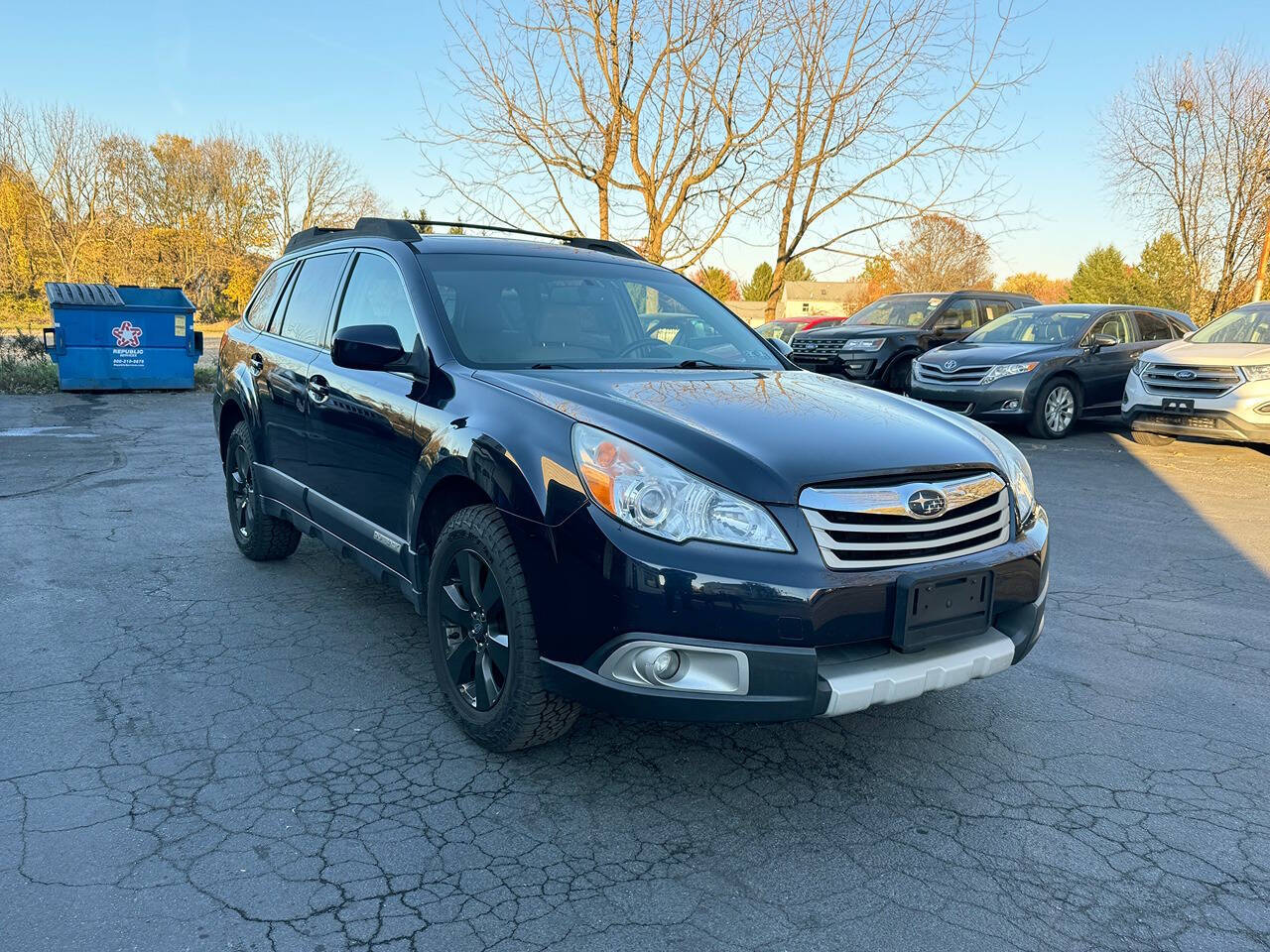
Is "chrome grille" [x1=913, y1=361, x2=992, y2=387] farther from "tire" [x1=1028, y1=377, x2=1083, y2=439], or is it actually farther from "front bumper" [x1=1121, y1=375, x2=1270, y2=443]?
"front bumper" [x1=1121, y1=375, x2=1270, y2=443]

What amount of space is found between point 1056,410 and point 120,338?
13.4 meters

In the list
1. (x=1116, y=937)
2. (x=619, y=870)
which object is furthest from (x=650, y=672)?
(x=1116, y=937)

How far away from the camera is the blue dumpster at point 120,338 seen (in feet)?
45.4

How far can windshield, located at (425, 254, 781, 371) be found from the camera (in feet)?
11.9

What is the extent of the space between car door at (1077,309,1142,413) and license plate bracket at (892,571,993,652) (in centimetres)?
967

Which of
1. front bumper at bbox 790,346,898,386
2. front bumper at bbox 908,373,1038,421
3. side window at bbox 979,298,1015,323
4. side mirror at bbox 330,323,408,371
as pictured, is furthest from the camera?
side window at bbox 979,298,1015,323

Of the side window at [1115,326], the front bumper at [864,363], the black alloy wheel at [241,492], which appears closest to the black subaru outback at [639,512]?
the black alloy wheel at [241,492]

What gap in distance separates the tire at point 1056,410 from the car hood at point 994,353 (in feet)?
1.23

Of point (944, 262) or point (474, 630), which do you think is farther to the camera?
point (944, 262)

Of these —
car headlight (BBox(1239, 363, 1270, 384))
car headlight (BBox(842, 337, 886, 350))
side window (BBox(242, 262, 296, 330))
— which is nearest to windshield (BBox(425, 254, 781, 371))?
side window (BBox(242, 262, 296, 330))

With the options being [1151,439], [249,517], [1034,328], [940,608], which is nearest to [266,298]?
[249,517]

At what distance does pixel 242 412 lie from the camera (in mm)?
5227

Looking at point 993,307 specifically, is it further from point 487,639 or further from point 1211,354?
point 487,639

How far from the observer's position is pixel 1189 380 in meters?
9.70
